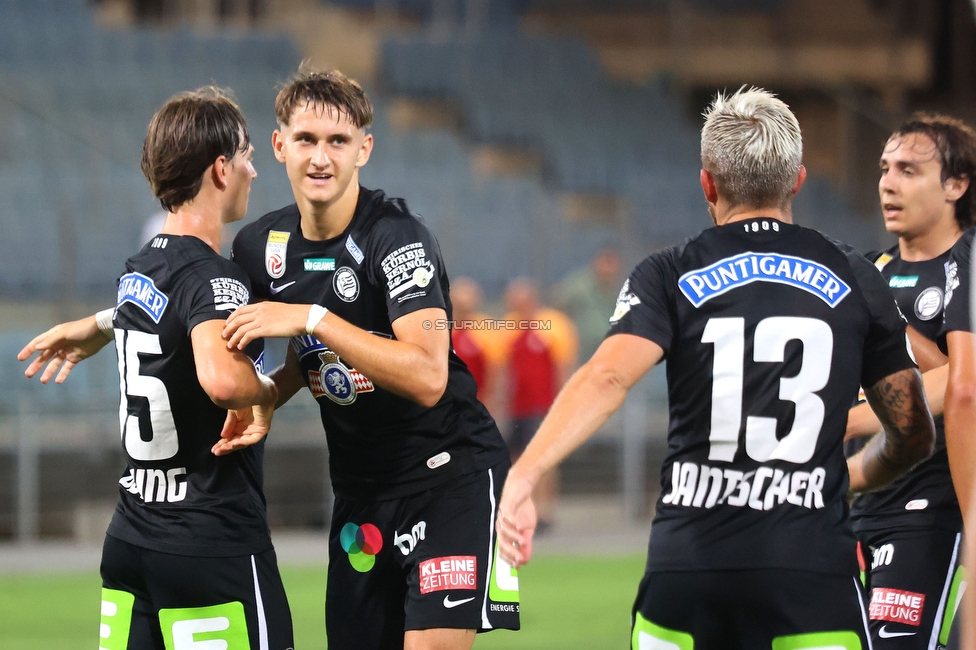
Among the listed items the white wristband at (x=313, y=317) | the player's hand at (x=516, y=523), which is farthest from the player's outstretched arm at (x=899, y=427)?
the white wristband at (x=313, y=317)

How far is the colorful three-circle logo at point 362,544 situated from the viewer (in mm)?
4207

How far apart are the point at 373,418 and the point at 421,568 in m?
0.53

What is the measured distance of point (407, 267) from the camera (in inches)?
155

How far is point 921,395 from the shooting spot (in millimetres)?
3348

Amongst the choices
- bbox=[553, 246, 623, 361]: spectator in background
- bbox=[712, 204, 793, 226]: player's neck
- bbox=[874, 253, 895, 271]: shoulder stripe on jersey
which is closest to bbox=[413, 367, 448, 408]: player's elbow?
bbox=[712, 204, 793, 226]: player's neck

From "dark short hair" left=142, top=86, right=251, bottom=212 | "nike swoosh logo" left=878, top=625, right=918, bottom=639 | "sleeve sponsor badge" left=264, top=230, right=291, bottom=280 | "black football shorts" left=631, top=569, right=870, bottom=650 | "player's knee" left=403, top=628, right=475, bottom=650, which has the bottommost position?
"nike swoosh logo" left=878, top=625, right=918, bottom=639

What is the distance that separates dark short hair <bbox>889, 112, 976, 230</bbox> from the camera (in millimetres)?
4508

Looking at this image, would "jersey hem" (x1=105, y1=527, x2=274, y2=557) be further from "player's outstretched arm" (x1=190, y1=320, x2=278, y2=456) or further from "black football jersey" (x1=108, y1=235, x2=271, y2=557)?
"player's outstretched arm" (x1=190, y1=320, x2=278, y2=456)

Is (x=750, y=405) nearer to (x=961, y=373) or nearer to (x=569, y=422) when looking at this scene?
(x=569, y=422)

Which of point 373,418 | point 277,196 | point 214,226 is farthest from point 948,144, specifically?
point 277,196

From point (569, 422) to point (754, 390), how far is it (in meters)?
0.50

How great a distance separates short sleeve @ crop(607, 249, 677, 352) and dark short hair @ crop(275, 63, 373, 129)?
4.45 ft

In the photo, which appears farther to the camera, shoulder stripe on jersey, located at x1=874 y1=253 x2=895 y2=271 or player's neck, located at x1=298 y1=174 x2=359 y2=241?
shoulder stripe on jersey, located at x1=874 y1=253 x2=895 y2=271

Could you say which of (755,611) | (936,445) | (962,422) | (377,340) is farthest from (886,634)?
(377,340)
